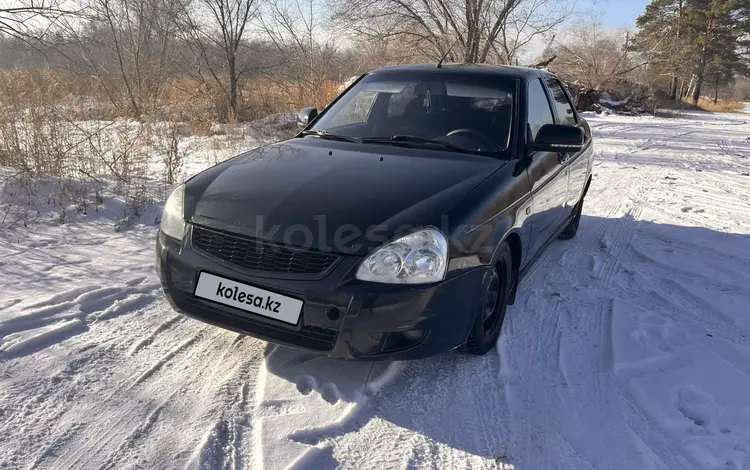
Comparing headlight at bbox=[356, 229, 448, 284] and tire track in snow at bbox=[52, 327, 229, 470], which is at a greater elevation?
headlight at bbox=[356, 229, 448, 284]

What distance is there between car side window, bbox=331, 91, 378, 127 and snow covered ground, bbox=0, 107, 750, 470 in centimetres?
170

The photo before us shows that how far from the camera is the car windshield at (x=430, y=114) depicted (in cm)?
323

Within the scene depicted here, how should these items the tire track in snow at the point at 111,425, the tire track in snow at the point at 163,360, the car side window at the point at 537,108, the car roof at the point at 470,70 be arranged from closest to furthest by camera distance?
1. the tire track in snow at the point at 111,425
2. the tire track in snow at the point at 163,360
3. the car side window at the point at 537,108
4. the car roof at the point at 470,70

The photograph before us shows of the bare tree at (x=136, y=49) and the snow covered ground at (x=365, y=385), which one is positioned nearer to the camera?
the snow covered ground at (x=365, y=385)

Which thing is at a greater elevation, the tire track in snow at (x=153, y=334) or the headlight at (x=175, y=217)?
the headlight at (x=175, y=217)

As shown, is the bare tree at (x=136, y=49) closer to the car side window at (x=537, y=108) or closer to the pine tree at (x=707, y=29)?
the car side window at (x=537, y=108)

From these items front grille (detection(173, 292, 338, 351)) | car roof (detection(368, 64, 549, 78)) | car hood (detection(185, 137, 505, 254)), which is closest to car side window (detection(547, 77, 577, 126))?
car roof (detection(368, 64, 549, 78))

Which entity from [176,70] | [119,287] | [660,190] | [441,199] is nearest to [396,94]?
[441,199]

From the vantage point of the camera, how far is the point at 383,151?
3.11m

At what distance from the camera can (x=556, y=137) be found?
3.19m

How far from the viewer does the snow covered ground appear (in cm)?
200

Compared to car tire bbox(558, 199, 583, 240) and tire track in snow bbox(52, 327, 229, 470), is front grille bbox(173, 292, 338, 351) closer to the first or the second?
tire track in snow bbox(52, 327, 229, 470)

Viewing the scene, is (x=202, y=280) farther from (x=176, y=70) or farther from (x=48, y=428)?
(x=176, y=70)

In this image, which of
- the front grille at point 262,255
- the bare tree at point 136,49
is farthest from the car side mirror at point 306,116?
the bare tree at point 136,49
